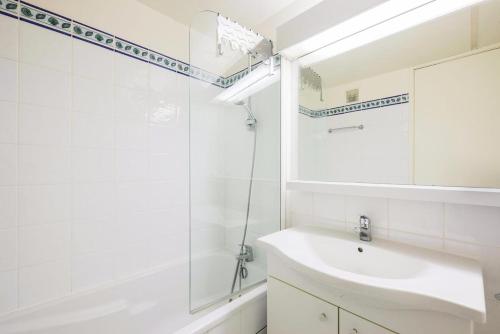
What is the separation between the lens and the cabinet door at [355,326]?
623 millimetres

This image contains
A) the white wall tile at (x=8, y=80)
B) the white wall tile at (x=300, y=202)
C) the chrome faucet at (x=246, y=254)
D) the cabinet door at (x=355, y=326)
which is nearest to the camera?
the cabinet door at (x=355, y=326)

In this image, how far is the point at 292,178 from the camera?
128cm

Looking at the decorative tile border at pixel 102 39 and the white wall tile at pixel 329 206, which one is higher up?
the decorative tile border at pixel 102 39

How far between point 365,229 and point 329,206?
0.20 meters

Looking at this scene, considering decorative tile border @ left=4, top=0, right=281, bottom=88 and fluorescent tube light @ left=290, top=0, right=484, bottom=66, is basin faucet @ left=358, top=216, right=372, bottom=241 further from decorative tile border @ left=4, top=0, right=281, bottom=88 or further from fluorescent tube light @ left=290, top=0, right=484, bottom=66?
decorative tile border @ left=4, top=0, right=281, bottom=88

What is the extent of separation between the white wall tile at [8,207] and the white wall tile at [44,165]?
56mm

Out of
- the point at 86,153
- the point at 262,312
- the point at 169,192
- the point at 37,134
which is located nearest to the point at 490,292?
the point at 262,312

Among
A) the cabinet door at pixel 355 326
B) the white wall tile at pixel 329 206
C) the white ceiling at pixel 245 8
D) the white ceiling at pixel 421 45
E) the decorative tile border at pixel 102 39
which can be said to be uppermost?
the white ceiling at pixel 245 8

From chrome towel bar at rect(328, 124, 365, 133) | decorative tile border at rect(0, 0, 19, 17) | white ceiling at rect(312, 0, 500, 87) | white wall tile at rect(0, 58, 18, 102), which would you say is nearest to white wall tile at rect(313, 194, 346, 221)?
chrome towel bar at rect(328, 124, 365, 133)

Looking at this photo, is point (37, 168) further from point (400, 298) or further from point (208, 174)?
point (400, 298)

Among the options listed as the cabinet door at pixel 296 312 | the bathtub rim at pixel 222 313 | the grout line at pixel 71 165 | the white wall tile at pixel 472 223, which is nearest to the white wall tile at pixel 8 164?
the grout line at pixel 71 165

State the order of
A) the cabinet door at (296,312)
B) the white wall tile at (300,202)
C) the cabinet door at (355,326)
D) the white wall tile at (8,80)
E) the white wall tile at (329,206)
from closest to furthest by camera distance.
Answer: the cabinet door at (355,326) < the cabinet door at (296,312) < the white wall tile at (8,80) < the white wall tile at (329,206) < the white wall tile at (300,202)

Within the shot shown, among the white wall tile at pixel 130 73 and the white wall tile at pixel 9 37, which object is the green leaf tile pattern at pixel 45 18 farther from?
the white wall tile at pixel 130 73

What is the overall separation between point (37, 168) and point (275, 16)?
5.06ft
